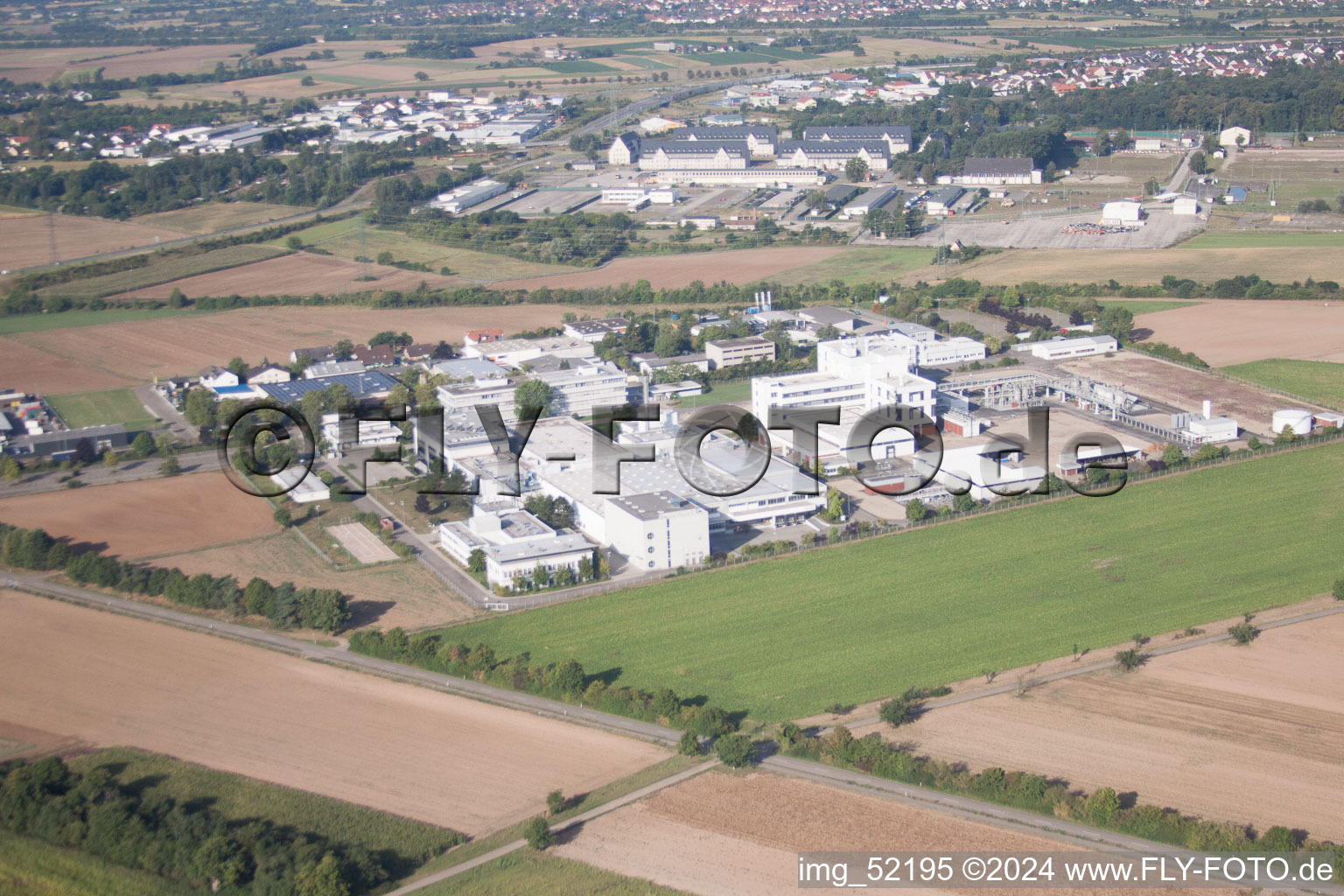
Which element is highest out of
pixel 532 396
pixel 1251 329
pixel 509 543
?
pixel 532 396

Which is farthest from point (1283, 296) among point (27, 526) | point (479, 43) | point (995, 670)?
point (479, 43)

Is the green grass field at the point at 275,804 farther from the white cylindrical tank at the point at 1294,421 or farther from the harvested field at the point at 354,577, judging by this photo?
the white cylindrical tank at the point at 1294,421

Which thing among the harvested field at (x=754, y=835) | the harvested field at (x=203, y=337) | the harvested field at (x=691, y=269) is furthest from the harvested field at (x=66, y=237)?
the harvested field at (x=754, y=835)

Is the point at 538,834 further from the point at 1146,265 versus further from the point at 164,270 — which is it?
the point at 164,270

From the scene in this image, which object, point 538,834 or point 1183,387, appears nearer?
point 538,834

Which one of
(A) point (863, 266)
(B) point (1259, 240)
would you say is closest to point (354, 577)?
(A) point (863, 266)

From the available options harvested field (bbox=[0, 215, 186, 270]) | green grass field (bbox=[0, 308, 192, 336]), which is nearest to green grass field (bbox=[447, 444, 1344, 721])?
green grass field (bbox=[0, 308, 192, 336])
